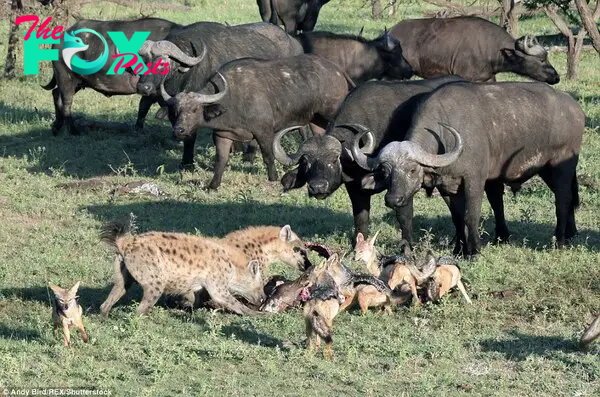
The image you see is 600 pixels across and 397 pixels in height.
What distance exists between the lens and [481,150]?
1091 centimetres

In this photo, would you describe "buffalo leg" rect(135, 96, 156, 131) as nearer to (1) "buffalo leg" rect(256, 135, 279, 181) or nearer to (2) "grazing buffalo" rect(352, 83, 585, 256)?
(1) "buffalo leg" rect(256, 135, 279, 181)

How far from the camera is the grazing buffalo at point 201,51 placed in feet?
50.0

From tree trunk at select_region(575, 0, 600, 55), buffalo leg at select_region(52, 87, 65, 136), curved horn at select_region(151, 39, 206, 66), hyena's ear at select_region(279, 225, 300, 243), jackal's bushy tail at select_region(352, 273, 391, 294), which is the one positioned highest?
tree trunk at select_region(575, 0, 600, 55)

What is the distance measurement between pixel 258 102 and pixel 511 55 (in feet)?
18.9

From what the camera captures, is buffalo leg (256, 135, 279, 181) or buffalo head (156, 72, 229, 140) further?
buffalo leg (256, 135, 279, 181)

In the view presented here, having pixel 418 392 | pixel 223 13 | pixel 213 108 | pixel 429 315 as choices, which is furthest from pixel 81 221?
pixel 223 13

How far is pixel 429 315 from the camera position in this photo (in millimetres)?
9219

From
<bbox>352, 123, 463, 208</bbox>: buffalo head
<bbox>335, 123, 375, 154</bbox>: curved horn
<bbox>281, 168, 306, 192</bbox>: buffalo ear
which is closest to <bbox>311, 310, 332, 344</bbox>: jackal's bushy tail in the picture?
<bbox>352, 123, 463, 208</bbox>: buffalo head

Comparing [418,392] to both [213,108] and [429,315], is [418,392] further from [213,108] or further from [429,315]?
[213,108]

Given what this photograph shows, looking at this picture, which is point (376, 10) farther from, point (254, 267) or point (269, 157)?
point (254, 267)

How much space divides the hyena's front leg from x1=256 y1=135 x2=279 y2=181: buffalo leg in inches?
202

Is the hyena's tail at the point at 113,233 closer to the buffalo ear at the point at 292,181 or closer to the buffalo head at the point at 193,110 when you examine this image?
the buffalo ear at the point at 292,181

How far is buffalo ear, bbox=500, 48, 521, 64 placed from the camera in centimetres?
1833

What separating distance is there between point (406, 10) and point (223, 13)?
4667mm
